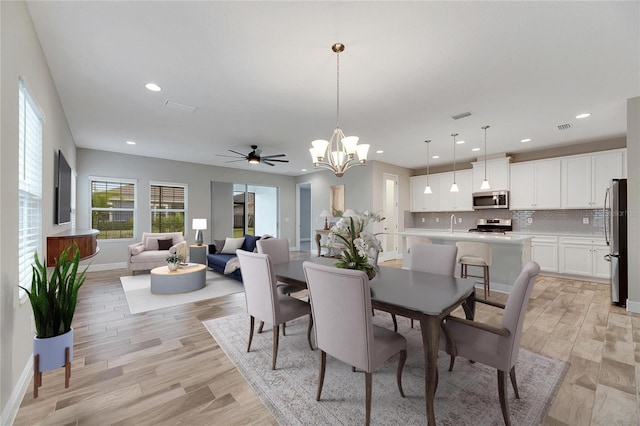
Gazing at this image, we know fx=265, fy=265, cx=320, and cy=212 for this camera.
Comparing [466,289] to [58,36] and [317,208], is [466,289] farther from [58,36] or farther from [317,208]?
[317,208]

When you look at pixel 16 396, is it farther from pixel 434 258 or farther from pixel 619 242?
pixel 619 242

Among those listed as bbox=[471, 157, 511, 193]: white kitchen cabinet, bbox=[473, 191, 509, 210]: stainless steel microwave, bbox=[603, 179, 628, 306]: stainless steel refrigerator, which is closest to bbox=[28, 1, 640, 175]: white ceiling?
bbox=[603, 179, 628, 306]: stainless steel refrigerator

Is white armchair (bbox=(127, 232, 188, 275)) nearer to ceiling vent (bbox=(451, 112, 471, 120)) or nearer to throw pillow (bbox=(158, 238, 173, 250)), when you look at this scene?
throw pillow (bbox=(158, 238, 173, 250))

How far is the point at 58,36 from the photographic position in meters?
2.13

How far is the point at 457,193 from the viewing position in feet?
21.8

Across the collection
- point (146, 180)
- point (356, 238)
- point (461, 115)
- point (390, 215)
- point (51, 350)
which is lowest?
point (51, 350)

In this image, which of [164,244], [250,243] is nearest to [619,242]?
[250,243]

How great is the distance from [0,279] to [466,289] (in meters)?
2.89

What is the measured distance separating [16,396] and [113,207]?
17.9ft

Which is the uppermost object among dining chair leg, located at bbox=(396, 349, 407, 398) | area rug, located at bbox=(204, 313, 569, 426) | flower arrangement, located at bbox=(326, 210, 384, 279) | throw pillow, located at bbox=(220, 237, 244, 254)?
flower arrangement, located at bbox=(326, 210, 384, 279)

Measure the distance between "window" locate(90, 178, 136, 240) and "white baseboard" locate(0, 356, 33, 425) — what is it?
4886mm

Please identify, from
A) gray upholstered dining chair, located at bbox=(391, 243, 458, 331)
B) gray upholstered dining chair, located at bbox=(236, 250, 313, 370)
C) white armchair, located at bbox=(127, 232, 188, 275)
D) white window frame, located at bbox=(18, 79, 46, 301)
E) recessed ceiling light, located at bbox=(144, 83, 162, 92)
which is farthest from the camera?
white armchair, located at bbox=(127, 232, 188, 275)

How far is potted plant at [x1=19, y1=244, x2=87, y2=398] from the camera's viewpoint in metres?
1.64

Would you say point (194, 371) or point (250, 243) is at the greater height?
point (250, 243)
